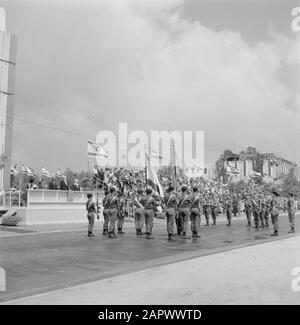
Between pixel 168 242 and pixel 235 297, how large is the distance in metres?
8.08

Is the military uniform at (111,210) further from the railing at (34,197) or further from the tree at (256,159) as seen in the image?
the tree at (256,159)

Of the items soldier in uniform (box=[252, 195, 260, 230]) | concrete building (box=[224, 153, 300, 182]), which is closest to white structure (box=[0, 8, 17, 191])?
soldier in uniform (box=[252, 195, 260, 230])

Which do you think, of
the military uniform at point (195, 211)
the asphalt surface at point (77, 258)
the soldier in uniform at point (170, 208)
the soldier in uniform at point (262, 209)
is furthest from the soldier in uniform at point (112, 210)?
the soldier in uniform at point (262, 209)

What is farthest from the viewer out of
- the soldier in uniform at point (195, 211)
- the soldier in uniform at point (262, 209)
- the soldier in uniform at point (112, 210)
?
the soldier in uniform at point (262, 209)

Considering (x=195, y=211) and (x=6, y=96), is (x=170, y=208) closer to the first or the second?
(x=195, y=211)

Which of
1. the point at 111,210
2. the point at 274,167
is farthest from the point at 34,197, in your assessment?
the point at 274,167

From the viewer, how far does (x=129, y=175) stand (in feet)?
95.5

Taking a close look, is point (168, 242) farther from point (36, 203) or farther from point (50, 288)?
point (36, 203)

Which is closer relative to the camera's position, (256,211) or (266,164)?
(256,211)

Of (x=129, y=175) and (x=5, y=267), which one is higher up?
(x=129, y=175)

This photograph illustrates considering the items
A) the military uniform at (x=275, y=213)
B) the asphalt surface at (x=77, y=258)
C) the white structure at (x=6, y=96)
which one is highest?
the white structure at (x=6, y=96)

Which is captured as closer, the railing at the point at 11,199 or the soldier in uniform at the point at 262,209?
the soldier in uniform at the point at 262,209
